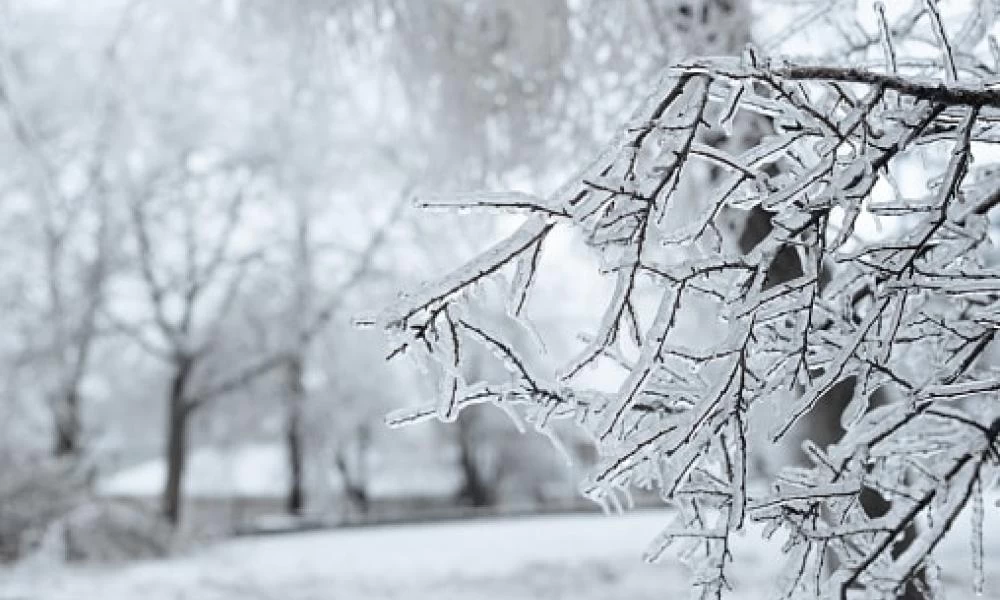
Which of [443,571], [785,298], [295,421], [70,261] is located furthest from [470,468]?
[785,298]

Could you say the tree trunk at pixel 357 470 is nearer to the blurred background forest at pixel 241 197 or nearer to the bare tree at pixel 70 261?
the blurred background forest at pixel 241 197

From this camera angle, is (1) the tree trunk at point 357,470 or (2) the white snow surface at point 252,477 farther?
(2) the white snow surface at point 252,477

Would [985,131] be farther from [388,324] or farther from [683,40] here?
[683,40]

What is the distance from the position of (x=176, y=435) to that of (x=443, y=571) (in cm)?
856

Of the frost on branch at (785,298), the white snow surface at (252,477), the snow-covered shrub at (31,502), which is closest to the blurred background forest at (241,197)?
the snow-covered shrub at (31,502)

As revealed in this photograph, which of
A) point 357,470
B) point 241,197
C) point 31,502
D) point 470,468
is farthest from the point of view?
point 357,470

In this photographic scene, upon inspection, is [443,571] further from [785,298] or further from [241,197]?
[241,197]

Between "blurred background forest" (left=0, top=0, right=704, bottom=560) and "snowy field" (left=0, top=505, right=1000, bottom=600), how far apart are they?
136 cm

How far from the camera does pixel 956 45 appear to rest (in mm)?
2529

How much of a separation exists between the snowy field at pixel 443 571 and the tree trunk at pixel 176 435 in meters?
4.34

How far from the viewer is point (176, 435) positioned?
14773 millimetres

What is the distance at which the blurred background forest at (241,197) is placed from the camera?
5.82 meters

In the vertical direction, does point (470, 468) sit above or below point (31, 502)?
below


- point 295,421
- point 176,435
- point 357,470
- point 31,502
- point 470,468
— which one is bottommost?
point 357,470
